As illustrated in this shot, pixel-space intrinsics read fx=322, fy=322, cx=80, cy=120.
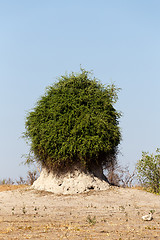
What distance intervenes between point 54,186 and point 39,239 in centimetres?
1157

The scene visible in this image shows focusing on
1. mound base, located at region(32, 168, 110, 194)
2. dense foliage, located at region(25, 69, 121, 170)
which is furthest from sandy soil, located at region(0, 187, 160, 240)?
dense foliage, located at region(25, 69, 121, 170)

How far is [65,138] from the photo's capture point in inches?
779

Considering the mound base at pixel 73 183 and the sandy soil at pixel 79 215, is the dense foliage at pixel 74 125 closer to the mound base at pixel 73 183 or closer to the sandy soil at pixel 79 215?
the mound base at pixel 73 183

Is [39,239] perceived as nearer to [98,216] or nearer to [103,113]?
[98,216]

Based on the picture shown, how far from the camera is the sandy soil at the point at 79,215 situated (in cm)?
932

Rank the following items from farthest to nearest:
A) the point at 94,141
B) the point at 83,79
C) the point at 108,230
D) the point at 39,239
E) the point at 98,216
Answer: the point at 83,79 → the point at 94,141 → the point at 98,216 → the point at 108,230 → the point at 39,239

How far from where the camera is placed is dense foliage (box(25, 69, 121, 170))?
19.7 m

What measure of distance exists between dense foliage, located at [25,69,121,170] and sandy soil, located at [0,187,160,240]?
7.67 ft

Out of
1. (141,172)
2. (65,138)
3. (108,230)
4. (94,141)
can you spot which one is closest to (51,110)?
(65,138)

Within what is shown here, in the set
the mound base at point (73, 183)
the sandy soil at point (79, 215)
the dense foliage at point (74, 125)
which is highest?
the dense foliage at point (74, 125)

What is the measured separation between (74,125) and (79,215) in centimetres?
765

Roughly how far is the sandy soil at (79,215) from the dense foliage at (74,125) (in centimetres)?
234

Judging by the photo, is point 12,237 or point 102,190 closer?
point 12,237

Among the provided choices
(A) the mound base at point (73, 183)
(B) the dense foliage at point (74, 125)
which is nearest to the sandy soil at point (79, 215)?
(A) the mound base at point (73, 183)
